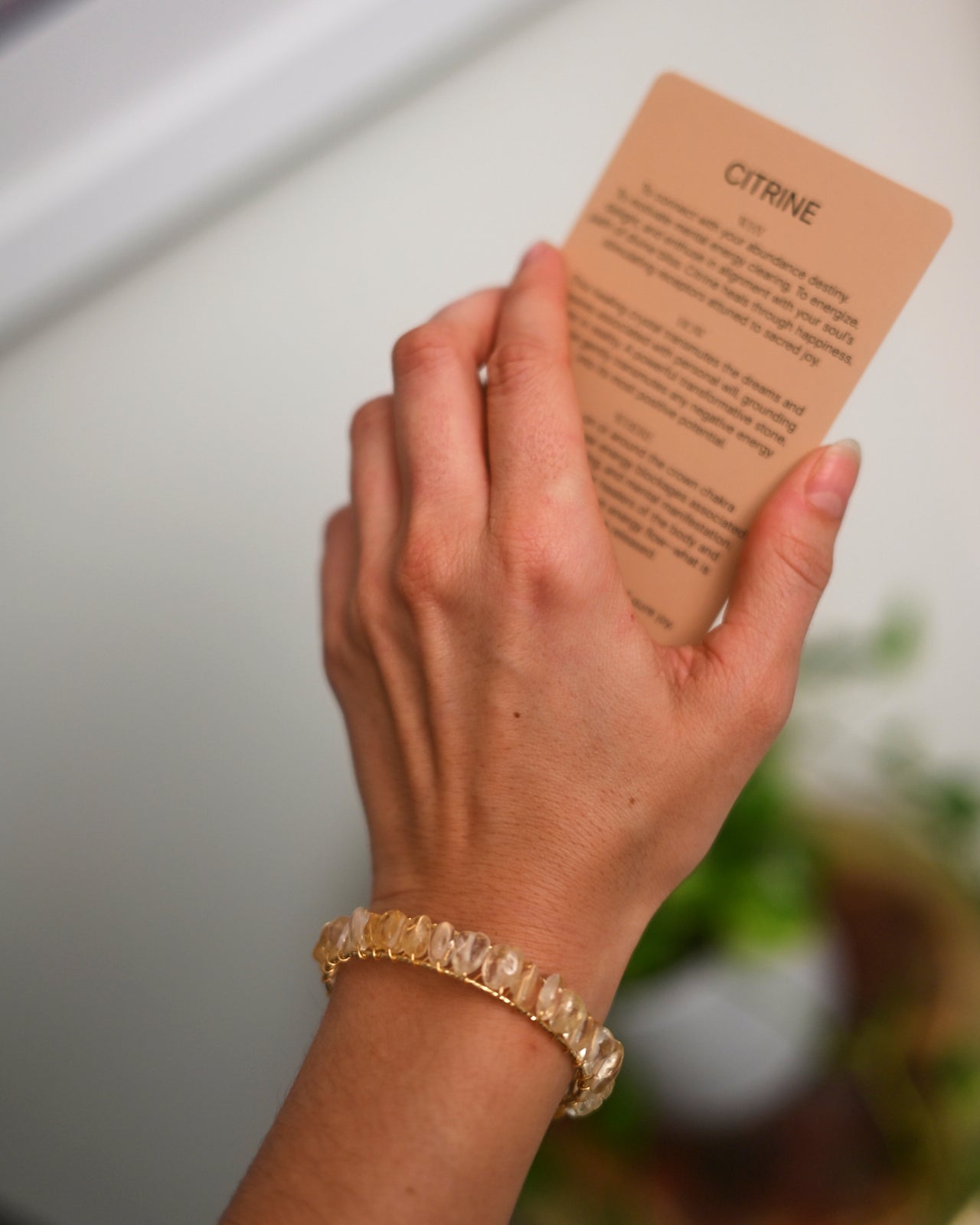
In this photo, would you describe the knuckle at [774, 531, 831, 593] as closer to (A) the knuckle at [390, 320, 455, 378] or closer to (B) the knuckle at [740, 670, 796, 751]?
(B) the knuckle at [740, 670, 796, 751]

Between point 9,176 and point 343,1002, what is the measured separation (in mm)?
825

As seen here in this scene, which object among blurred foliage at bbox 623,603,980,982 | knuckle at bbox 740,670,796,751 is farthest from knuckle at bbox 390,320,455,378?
blurred foliage at bbox 623,603,980,982

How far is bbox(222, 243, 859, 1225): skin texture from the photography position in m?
0.43

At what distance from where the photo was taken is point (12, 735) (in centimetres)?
88

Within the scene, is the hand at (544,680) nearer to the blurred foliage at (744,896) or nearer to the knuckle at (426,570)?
the knuckle at (426,570)

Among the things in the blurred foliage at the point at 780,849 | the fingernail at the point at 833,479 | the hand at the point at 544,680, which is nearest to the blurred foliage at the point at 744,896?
the blurred foliage at the point at 780,849

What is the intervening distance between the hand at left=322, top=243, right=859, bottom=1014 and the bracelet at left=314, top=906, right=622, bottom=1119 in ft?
0.06

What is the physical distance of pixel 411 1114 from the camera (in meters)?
0.43

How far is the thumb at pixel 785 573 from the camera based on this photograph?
51cm

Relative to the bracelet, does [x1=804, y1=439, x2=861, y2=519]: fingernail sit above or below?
above

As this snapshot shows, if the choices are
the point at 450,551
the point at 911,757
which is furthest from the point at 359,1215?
the point at 911,757

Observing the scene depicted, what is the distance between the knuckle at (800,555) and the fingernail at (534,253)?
23 cm

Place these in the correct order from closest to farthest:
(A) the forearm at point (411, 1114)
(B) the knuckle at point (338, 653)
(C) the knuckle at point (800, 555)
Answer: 1. (A) the forearm at point (411, 1114)
2. (C) the knuckle at point (800, 555)
3. (B) the knuckle at point (338, 653)

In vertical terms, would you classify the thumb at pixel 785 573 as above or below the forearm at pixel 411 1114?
above
